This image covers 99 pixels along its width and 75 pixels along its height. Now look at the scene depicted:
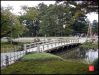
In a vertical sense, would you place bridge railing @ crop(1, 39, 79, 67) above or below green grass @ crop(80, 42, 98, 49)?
above

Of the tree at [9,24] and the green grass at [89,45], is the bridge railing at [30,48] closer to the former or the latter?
the green grass at [89,45]

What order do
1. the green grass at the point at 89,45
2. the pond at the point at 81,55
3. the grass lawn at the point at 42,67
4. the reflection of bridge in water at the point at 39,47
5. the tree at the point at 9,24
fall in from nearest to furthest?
the grass lawn at the point at 42,67
the reflection of bridge in water at the point at 39,47
the pond at the point at 81,55
the tree at the point at 9,24
the green grass at the point at 89,45

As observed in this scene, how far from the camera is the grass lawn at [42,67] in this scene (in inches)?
783

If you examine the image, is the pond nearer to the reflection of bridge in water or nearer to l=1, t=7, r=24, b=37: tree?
the reflection of bridge in water

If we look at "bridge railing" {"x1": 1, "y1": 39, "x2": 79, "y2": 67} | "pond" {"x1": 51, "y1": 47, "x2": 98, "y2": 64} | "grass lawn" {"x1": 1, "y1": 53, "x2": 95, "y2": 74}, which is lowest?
"pond" {"x1": 51, "y1": 47, "x2": 98, "y2": 64}

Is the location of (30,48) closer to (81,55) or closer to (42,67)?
(81,55)

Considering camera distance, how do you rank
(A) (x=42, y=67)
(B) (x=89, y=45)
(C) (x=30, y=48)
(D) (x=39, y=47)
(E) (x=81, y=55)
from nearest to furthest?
(A) (x=42, y=67) < (D) (x=39, y=47) < (C) (x=30, y=48) < (E) (x=81, y=55) < (B) (x=89, y=45)

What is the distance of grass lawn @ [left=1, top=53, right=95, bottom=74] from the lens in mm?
19892

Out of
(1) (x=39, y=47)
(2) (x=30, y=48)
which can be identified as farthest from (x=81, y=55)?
(2) (x=30, y=48)

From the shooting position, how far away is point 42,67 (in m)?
22.5

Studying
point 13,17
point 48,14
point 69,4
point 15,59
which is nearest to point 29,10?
point 48,14

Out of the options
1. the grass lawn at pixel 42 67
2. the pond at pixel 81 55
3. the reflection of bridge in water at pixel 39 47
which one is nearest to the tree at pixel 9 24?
the reflection of bridge in water at pixel 39 47

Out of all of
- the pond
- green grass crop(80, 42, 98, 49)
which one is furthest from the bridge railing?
green grass crop(80, 42, 98, 49)

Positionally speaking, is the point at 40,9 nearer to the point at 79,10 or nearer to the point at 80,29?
the point at 80,29
